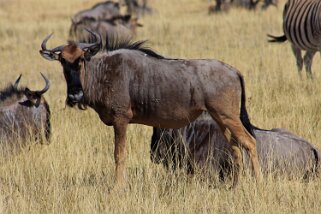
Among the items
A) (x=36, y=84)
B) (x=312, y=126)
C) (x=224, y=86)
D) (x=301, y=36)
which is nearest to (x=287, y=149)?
(x=224, y=86)

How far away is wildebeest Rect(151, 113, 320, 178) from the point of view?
20.3ft

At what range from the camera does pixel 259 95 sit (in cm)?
951

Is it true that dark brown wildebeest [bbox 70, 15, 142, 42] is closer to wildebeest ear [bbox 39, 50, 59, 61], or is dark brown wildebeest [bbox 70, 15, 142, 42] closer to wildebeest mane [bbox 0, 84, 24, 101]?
wildebeest mane [bbox 0, 84, 24, 101]

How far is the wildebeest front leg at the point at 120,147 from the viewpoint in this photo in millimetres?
5849

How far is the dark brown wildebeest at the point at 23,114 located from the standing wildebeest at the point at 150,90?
1912 millimetres

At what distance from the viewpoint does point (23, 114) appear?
7938 mm

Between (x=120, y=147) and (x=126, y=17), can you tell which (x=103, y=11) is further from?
(x=120, y=147)

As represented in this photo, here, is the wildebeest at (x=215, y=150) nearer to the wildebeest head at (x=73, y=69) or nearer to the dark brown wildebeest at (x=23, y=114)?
the wildebeest head at (x=73, y=69)

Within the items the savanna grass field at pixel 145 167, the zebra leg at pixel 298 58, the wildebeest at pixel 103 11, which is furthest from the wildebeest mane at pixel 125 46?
the wildebeest at pixel 103 11

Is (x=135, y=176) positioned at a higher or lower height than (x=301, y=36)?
lower

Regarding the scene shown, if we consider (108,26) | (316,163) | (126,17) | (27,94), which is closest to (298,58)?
(27,94)

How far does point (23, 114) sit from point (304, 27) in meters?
5.05

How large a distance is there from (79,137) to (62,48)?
180 centimetres

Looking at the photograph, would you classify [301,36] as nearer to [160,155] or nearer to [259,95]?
[259,95]
